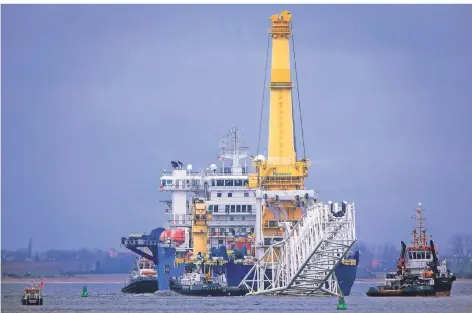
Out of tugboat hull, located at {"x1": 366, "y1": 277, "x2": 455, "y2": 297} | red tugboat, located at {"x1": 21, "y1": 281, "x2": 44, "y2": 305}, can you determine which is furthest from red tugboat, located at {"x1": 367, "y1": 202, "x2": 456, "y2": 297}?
red tugboat, located at {"x1": 21, "y1": 281, "x2": 44, "y2": 305}

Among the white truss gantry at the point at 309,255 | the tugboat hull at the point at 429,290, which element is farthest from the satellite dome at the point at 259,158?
the tugboat hull at the point at 429,290

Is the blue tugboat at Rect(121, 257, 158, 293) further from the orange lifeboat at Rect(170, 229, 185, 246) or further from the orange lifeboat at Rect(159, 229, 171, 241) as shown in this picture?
the orange lifeboat at Rect(159, 229, 171, 241)

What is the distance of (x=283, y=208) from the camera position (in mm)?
69875

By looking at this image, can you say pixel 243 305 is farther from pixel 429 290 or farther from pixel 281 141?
pixel 281 141

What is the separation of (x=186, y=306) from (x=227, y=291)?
7921 mm

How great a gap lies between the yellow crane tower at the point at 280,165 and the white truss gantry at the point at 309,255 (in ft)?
2.94

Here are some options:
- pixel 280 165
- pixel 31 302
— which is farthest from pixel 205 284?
pixel 31 302

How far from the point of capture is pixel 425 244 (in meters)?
67.3

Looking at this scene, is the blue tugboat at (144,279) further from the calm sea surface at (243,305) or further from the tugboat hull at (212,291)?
the tugboat hull at (212,291)

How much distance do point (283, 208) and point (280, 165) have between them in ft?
6.26

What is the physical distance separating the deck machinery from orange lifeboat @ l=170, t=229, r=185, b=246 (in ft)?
17.9

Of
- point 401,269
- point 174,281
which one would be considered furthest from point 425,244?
point 174,281

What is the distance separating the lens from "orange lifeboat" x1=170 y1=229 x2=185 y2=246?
2938 inches

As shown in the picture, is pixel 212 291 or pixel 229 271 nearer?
pixel 212 291
